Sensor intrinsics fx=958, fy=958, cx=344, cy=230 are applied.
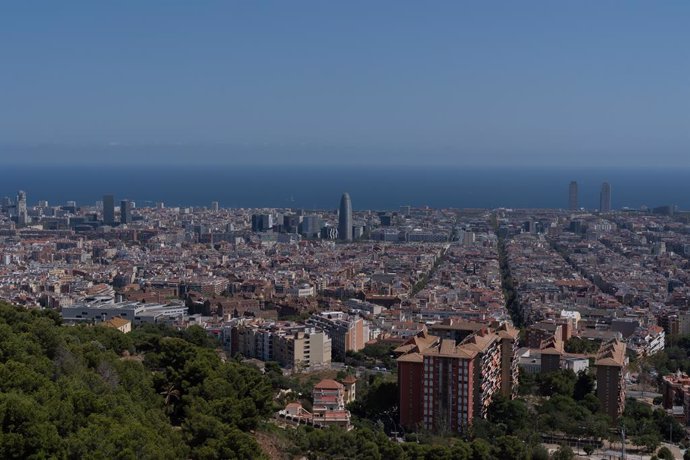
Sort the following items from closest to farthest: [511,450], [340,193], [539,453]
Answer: [511,450], [539,453], [340,193]

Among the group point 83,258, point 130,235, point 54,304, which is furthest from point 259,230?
point 54,304

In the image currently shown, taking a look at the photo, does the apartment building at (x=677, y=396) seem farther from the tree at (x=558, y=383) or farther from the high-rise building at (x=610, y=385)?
the tree at (x=558, y=383)

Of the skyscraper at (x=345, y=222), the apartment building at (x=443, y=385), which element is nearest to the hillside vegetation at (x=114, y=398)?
the apartment building at (x=443, y=385)

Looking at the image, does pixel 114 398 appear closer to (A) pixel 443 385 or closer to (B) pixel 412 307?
(A) pixel 443 385

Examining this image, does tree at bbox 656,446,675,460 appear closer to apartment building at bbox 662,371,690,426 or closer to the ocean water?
apartment building at bbox 662,371,690,426

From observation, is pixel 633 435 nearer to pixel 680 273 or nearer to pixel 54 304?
pixel 54 304

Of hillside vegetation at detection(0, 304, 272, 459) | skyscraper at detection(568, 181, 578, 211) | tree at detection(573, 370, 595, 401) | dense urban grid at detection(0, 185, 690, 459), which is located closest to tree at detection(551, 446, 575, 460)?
dense urban grid at detection(0, 185, 690, 459)

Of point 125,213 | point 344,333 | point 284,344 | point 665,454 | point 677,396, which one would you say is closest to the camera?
point 665,454

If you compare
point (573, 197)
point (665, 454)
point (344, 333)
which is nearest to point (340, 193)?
point (573, 197)
